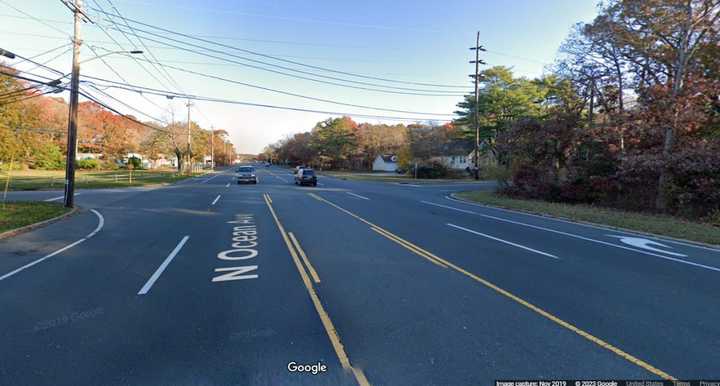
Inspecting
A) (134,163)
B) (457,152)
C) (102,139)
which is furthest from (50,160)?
(457,152)

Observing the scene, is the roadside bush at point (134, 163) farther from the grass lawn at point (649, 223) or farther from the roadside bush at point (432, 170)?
the grass lawn at point (649, 223)

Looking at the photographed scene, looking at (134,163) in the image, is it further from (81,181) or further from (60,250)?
(60,250)

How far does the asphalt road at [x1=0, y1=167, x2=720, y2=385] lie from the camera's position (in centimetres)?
294

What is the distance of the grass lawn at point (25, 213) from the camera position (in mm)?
9655

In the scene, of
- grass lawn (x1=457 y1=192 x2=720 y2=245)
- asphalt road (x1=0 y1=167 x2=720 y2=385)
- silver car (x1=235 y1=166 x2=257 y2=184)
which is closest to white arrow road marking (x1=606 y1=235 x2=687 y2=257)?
asphalt road (x1=0 y1=167 x2=720 y2=385)

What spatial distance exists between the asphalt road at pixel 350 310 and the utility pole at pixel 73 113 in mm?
6903

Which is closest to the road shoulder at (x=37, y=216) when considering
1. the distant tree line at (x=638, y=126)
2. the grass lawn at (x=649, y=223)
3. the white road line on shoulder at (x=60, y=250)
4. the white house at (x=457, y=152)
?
the white road line on shoulder at (x=60, y=250)

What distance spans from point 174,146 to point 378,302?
61.1m

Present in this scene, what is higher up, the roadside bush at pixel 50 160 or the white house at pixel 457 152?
the white house at pixel 457 152

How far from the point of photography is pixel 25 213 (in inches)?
451

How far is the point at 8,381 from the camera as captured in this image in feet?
8.99

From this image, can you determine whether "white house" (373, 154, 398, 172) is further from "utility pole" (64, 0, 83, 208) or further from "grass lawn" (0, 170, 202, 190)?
"utility pole" (64, 0, 83, 208)

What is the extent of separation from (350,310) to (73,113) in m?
15.8

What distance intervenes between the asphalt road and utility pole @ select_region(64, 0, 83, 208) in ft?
22.6
